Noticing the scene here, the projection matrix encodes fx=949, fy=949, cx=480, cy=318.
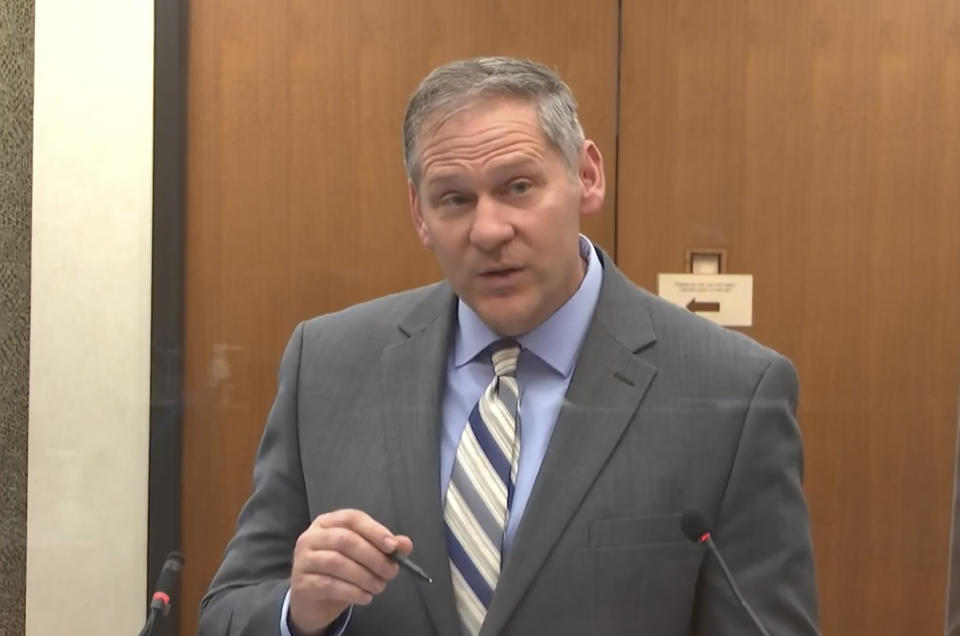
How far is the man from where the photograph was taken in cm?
83

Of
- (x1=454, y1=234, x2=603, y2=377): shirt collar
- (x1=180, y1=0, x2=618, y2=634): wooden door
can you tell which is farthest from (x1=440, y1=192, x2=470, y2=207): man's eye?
(x1=180, y1=0, x2=618, y2=634): wooden door

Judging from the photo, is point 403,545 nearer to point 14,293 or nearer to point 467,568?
point 467,568

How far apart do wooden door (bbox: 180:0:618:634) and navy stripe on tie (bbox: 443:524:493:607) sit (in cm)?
41

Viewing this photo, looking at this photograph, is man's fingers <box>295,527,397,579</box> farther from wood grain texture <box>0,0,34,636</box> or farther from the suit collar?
wood grain texture <box>0,0,34,636</box>

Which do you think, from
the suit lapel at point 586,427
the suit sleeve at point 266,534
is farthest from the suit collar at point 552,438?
the suit sleeve at point 266,534

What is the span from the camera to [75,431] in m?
1.17

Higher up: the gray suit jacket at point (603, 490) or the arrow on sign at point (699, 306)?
the arrow on sign at point (699, 306)

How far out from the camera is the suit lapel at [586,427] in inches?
32.1

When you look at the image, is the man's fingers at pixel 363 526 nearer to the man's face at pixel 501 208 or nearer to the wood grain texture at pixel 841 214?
the man's face at pixel 501 208

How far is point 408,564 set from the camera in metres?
0.77

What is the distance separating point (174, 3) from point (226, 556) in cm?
66

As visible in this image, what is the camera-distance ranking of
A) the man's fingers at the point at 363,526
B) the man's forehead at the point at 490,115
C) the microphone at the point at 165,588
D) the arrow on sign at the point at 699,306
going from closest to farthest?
the man's fingers at the point at 363,526, the man's forehead at the point at 490,115, the microphone at the point at 165,588, the arrow on sign at the point at 699,306

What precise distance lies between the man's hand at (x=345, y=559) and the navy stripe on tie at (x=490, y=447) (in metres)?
0.13

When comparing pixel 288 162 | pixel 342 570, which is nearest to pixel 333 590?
pixel 342 570
